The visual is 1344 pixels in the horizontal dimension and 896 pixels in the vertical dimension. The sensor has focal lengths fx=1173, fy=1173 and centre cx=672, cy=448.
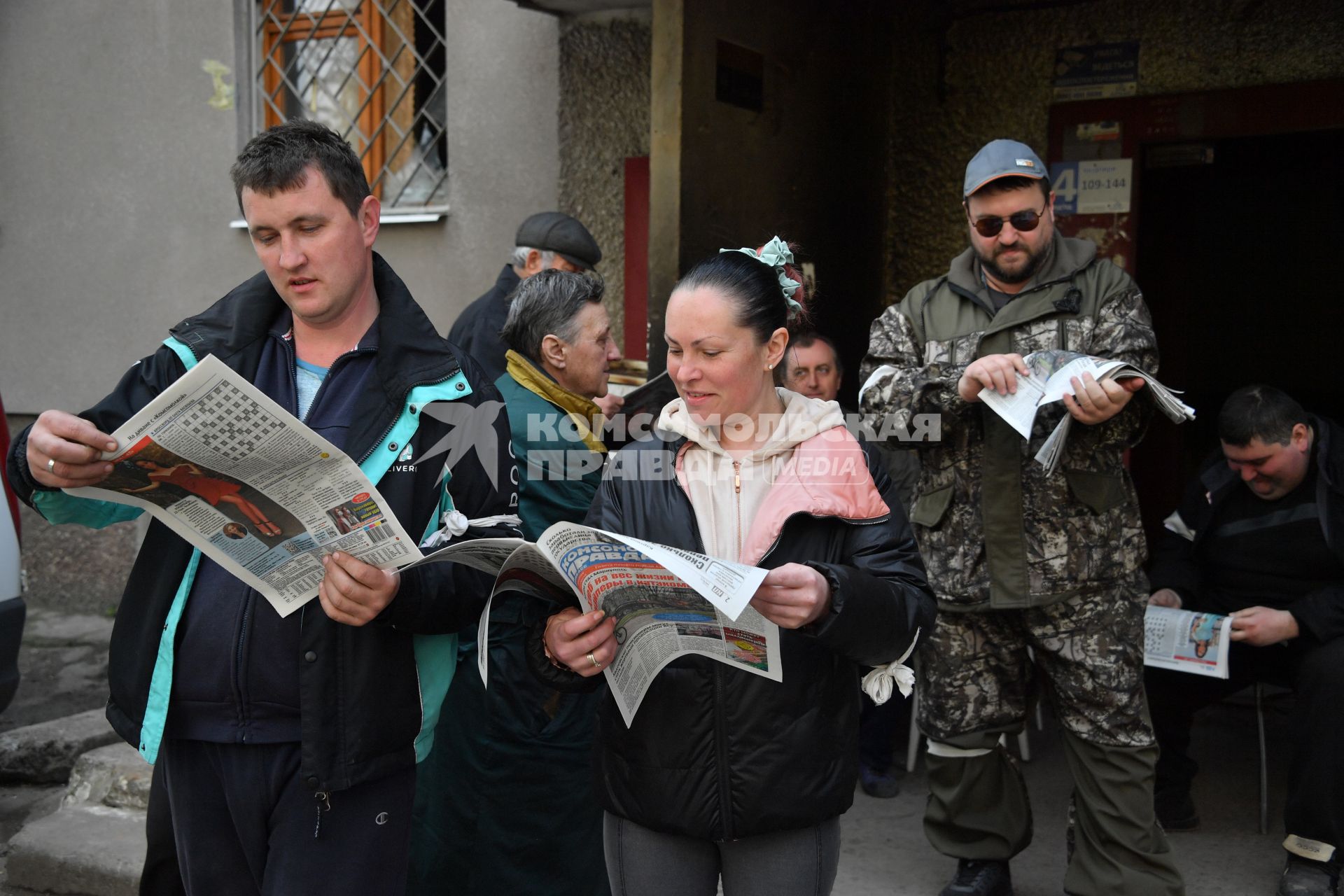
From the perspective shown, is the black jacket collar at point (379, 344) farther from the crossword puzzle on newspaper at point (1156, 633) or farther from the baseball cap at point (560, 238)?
the crossword puzzle on newspaper at point (1156, 633)

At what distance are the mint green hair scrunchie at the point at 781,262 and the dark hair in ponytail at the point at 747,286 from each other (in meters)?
0.02

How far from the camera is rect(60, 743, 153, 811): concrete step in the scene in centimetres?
388

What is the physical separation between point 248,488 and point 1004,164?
2.14 metres

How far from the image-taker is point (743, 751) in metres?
1.98

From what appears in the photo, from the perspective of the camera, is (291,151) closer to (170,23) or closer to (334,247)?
(334,247)

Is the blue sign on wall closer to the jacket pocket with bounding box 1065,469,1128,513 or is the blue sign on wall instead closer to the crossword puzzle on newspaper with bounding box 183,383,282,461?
the jacket pocket with bounding box 1065,469,1128,513

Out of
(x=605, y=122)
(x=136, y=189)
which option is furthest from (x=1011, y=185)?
(x=136, y=189)

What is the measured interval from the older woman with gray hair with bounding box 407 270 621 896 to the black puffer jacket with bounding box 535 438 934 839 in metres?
0.75

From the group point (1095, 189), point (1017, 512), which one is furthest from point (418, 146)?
point (1017, 512)

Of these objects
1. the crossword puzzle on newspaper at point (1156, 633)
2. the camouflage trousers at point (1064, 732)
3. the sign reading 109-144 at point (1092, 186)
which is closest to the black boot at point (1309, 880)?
the camouflage trousers at point (1064, 732)

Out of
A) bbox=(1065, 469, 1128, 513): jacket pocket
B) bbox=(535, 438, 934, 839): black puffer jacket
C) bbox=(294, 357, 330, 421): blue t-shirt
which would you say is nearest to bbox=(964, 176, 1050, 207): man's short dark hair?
bbox=(1065, 469, 1128, 513): jacket pocket

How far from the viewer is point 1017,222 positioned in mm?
3121

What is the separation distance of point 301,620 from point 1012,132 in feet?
13.3

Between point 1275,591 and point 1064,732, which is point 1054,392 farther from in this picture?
point 1275,591
